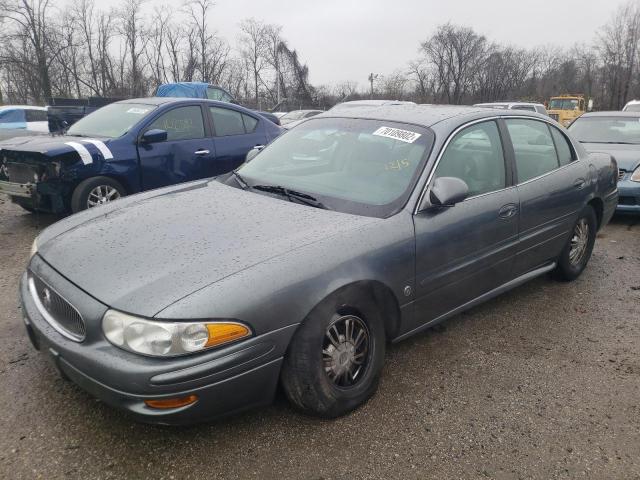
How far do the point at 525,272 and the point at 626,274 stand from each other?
1.70 metres

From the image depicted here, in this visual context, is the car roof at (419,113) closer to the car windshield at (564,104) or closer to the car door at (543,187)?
the car door at (543,187)

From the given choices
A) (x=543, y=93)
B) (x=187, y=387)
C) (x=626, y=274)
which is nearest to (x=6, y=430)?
(x=187, y=387)

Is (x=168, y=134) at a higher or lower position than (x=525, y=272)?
higher

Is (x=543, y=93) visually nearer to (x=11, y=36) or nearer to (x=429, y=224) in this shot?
(x=11, y=36)

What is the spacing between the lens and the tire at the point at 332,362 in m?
2.25

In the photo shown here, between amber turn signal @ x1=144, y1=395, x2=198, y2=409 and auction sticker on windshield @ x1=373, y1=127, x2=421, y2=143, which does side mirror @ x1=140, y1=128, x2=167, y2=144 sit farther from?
amber turn signal @ x1=144, y1=395, x2=198, y2=409

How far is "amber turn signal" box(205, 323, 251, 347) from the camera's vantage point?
1975 millimetres

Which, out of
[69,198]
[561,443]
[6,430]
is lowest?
[561,443]

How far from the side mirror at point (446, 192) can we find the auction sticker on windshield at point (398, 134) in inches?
16.3

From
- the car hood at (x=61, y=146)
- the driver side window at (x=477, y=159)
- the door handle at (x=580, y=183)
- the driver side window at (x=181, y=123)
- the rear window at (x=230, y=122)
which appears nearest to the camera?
the driver side window at (x=477, y=159)

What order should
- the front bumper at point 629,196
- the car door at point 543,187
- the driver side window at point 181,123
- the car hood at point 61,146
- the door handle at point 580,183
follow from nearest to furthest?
the car door at point 543,187
the door handle at point 580,183
the car hood at point 61,146
the driver side window at point 181,123
the front bumper at point 629,196

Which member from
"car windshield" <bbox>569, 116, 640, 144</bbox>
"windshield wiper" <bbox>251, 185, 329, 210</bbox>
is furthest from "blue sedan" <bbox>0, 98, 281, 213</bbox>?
"car windshield" <bbox>569, 116, 640, 144</bbox>


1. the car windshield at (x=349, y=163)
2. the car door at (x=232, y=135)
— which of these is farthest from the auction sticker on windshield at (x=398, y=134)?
the car door at (x=232, y=135)

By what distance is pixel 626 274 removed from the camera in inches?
185
